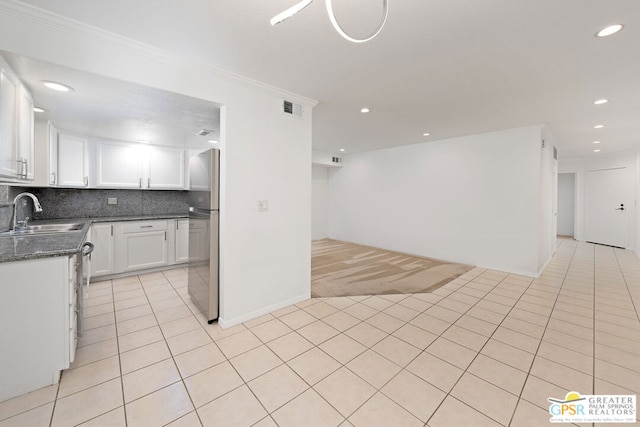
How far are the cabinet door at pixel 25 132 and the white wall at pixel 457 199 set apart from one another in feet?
19.0

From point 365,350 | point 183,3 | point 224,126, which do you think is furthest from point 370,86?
point 365,350

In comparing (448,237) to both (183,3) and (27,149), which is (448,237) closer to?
(183,3)

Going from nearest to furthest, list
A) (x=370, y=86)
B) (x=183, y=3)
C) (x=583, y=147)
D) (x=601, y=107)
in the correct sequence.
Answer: (x=183, y=3) < (x=370, y=86) < (x=601, y=107) < (x=583, y=147)

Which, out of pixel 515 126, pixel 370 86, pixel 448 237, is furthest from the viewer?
pixel 448 237

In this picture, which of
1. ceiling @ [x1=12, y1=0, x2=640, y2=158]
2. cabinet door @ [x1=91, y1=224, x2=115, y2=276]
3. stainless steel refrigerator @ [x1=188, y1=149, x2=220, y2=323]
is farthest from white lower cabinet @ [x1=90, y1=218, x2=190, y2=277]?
ceiling @ [x1=12, y1=0, x2=640, y2=158]

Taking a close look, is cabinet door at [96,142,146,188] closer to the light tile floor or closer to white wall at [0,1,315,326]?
the light tile floor

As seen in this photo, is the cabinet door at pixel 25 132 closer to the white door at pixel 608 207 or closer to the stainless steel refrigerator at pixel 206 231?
the stainless steel refrigerator at pixel 206 231

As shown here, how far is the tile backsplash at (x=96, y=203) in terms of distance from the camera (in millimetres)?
3484

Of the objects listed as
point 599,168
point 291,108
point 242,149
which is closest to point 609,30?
point 291,108

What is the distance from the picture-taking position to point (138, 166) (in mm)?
4176

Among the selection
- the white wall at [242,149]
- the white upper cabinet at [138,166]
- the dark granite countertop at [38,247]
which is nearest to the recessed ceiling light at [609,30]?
the white wall at [242,149]

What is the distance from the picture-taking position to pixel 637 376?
71.1 inches

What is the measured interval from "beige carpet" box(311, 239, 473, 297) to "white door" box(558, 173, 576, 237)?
6.58 meters

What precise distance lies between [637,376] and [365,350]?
6.43ft
